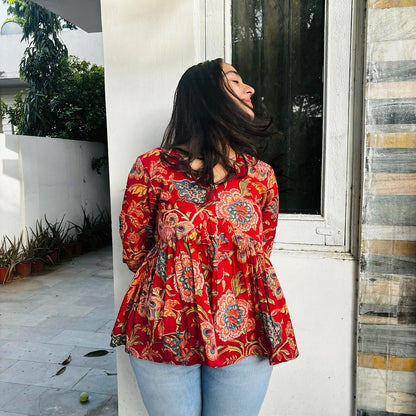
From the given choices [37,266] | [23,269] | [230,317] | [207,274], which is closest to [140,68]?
[207,274]

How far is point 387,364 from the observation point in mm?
1763

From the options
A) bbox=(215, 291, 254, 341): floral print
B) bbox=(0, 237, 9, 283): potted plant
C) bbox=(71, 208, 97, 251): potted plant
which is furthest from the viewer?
bbox=(71, 208, 97, 251): potted plant

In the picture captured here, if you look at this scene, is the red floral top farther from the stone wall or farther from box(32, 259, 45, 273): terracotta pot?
box(32, 259, 45, 273): terracotta pot

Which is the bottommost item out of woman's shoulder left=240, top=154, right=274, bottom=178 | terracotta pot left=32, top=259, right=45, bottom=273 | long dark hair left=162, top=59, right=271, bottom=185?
terracotta pot left=32, top=259, right=45, bottom=273

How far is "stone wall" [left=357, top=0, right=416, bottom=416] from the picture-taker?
5.35 ft

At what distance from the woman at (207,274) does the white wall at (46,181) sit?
16.1ft

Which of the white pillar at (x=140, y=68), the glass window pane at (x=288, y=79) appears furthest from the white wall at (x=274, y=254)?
the glass window pane at (x=288, y=79)

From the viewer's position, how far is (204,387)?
1.27m

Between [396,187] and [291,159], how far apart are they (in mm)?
474

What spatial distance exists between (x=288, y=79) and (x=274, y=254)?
791 mm

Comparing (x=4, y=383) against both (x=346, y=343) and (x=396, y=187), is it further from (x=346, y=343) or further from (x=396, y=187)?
(x=396, y=187)

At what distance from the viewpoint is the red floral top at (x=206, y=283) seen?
3.88ft

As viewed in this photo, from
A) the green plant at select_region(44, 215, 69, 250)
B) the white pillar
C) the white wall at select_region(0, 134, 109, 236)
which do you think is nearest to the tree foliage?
the white wall at select_region(0, 134, 109, 236)

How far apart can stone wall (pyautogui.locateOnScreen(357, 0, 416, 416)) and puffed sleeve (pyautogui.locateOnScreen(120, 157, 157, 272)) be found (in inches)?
34.9
